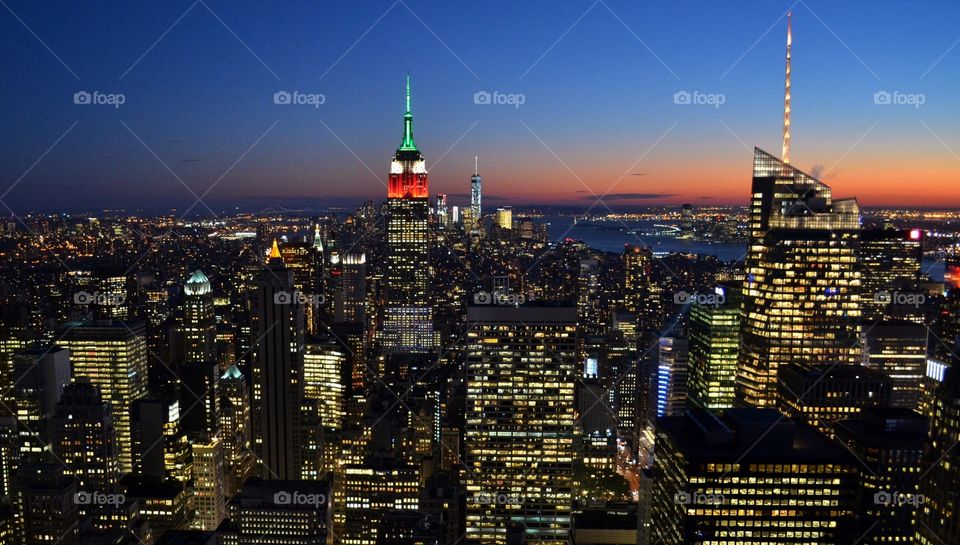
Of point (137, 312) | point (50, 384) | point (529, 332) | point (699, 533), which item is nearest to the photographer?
point (699, 533)

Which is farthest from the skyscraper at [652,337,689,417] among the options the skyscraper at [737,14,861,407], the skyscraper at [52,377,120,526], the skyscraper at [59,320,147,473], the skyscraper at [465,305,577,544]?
the skyscraper at [59,320,147,473]

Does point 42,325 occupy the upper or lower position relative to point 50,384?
upper

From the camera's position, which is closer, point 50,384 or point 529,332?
point 529,332

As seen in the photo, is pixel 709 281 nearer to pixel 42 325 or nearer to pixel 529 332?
pixel 529 332

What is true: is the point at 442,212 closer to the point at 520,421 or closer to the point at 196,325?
the point at 196,325

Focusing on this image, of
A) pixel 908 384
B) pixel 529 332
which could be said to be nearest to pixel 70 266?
pixel 529 332

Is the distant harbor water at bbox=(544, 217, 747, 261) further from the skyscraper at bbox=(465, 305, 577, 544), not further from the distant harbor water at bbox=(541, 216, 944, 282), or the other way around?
the skyscraper at bbox=(465, 305, 577, 544)

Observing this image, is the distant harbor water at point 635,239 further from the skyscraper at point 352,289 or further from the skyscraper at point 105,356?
the skyscraper at point 105,356

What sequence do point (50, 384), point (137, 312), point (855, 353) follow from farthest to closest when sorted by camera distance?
point (137, 312), point (50, 384), point (855, 353)

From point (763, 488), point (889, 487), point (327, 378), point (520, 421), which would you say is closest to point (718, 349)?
point (520, 421)

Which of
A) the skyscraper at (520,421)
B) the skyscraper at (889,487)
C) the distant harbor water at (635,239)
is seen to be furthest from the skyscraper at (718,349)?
the skyscraper at (889,487)
